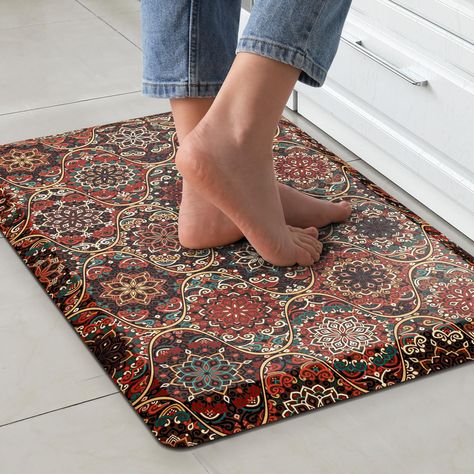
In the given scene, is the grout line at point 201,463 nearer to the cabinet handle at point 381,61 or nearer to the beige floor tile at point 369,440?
the beige floor tile at point 369,440

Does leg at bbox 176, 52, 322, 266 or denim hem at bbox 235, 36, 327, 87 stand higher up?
denim hem at bbox 235, 36, 327, 87

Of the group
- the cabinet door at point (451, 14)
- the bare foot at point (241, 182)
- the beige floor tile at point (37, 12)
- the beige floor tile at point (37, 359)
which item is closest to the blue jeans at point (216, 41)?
the bare foot at point (241, 182)

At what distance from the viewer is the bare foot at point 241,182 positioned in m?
1.36

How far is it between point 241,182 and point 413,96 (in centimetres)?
50

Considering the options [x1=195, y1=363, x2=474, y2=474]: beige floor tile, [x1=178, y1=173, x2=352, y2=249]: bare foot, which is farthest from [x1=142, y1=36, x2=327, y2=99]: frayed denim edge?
[x1=195, y1=363, x2=474, y2=474]: beige floor tile


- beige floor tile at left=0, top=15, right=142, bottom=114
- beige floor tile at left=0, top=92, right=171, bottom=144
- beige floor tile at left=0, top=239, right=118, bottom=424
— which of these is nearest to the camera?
beige floor tile at left=0, top=239, right=118, bottom=424

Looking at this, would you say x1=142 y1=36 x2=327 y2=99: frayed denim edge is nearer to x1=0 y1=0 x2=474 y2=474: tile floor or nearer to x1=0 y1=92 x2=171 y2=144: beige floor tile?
x1=0 y1=0 x2=474 y2=474: tile floor

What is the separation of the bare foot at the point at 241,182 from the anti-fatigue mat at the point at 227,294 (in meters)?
0.07

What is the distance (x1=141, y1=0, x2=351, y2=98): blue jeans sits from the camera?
128 cm

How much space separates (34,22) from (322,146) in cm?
133

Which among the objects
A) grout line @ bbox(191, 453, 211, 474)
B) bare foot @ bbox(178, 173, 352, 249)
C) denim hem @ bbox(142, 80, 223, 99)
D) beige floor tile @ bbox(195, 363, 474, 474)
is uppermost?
denim hem @ bbox(142, 80, 223, 99)

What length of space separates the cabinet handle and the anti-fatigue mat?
0.25m

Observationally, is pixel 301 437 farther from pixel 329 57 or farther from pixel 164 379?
pixel 329 57

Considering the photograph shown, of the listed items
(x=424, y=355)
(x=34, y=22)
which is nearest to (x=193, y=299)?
(x=424, y=355)
